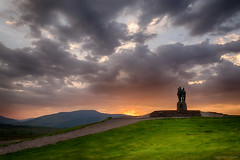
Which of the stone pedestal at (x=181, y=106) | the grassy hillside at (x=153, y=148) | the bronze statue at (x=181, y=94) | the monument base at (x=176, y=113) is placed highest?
the bronze statue at (x=181, y=94)

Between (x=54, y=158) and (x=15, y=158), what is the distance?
5374 mm

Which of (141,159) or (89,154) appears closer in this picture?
(141,159)

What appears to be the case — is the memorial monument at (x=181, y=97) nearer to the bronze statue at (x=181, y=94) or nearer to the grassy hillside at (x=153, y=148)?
the bronze statue at (x=181, y=94)

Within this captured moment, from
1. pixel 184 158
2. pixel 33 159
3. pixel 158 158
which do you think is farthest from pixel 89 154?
pixel 184 158

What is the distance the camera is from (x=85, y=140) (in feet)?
77.5

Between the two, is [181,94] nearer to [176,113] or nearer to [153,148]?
[176,113]

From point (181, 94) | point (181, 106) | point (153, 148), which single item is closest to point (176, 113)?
point (181, 106)

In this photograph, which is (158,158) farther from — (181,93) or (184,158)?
(181,93)

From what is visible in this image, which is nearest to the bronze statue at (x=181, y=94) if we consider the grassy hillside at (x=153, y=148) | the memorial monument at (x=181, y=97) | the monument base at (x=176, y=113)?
the memorial monument at (x=181, y=97)

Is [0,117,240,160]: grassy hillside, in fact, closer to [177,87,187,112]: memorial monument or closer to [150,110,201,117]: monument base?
[150,110,201,117]: monument base

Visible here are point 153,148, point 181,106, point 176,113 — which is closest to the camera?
point 153,148

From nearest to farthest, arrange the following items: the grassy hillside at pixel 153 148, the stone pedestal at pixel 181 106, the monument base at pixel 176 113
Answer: the grassy hillside at pixel 153 148, the monument base at pixel 176 113, the stone pedestal at pixel 181 106

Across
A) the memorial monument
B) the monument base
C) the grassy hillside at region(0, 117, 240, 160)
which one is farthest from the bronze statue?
the grassy hillside at region(0, 117, 240, 160)

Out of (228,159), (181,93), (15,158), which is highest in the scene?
(181,93)
